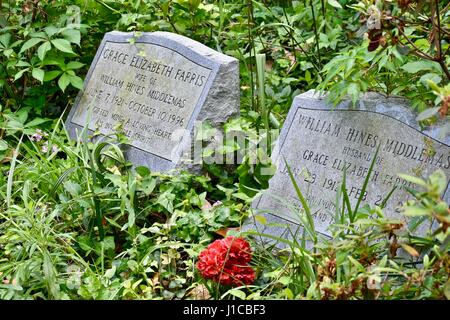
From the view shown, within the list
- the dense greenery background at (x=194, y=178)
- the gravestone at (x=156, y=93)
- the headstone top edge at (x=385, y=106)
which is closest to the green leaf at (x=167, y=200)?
the dense greenery background at (x=194, y=178)

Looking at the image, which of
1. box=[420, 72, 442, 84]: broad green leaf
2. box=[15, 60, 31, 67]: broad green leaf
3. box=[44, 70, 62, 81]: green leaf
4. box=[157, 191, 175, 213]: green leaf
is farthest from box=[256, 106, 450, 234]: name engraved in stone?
box=[15, 60, 31, 67]: broad green leaf

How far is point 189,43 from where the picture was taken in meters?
4.88

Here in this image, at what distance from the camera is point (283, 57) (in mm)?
5688

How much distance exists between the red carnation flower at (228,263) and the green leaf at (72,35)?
2.03 m

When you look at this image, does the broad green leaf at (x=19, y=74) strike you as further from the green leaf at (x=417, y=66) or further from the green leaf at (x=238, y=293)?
the green leaf at (x=417, y=66)

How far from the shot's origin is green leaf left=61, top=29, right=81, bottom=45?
5.15m

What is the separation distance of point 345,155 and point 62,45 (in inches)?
77.5

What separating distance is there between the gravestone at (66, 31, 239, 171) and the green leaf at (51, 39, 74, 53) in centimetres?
30

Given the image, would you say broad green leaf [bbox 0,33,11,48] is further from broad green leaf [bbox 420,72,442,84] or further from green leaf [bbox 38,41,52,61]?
broad green leaf [bbox 420,72,442,84]

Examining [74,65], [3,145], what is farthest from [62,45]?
[3,145]

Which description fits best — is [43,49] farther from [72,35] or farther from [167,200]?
[167,200]

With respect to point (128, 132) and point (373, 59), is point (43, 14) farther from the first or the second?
point (373, 59)
